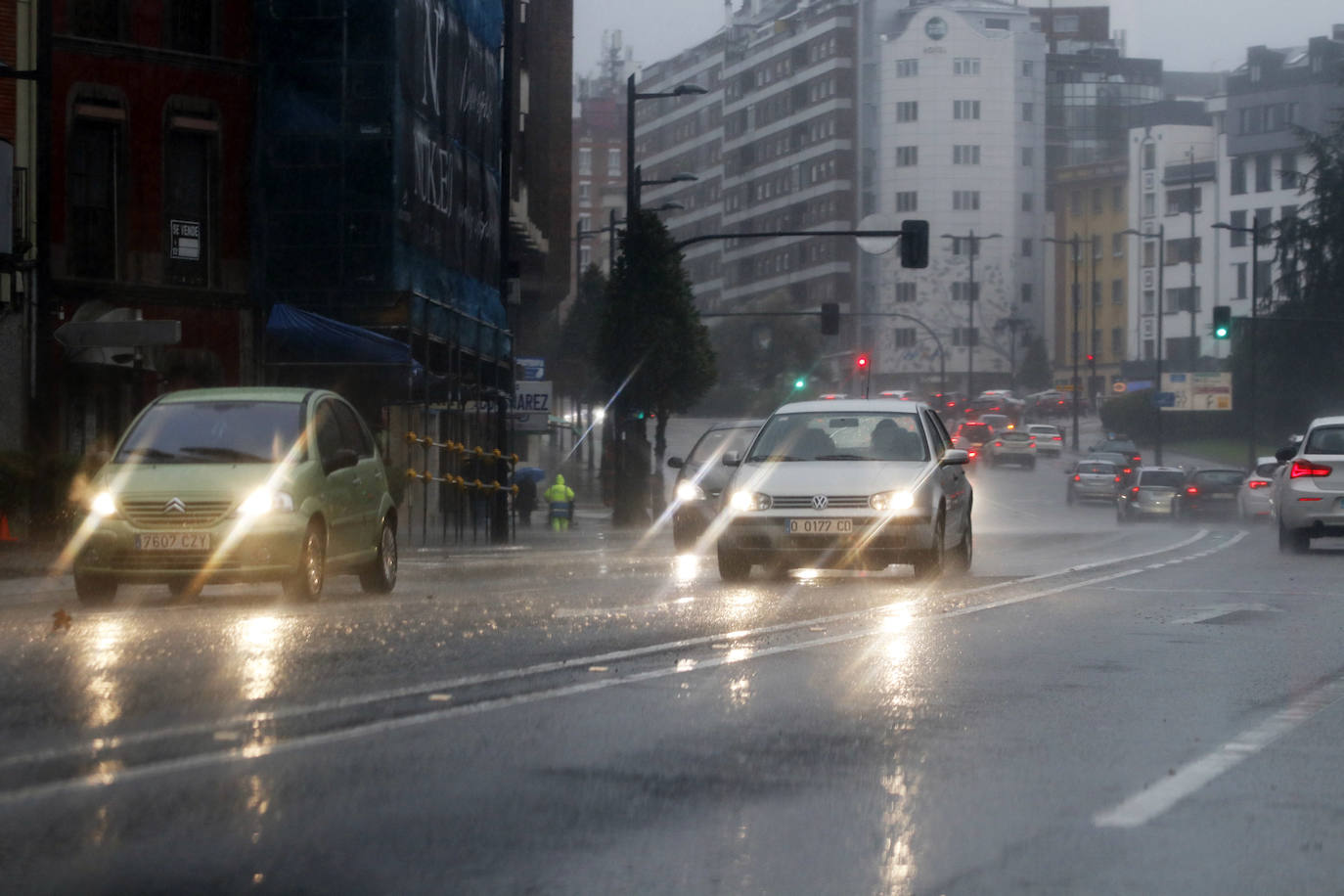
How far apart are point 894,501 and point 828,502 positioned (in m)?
0.55

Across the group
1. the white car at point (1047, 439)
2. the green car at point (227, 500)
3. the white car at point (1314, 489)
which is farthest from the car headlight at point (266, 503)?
the white car at point (1047, 439)

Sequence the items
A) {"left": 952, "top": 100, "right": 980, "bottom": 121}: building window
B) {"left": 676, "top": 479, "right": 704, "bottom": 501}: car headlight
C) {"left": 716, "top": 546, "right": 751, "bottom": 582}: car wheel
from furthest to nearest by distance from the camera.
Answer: {"left": 952, "top": 100, "right": 980, "bottom": 121}: building window
{"left": 676, "top": 479, "right": 704, "bottom": 501}: car headlight
{"left": 716, "top": 546, "right": 751, "bottom": 582}: car wheel

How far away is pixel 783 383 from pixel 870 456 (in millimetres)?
113787

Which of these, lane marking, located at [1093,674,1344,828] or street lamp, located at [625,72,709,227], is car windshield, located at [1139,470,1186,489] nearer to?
street lamp, located at [625,72,709,227]

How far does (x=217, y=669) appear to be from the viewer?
995 cm

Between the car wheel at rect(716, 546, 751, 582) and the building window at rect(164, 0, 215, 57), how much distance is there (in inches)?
715

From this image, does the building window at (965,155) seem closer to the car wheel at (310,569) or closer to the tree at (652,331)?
the tree at (652,331)

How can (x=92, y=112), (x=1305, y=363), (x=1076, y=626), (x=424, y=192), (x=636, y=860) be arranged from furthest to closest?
(x=1305, y=363) < (x=424, y=192) < (x=92, y=112) < (x=1076, y=626) < (x=636, y=860)

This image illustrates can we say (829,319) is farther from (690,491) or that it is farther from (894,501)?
(894,501)

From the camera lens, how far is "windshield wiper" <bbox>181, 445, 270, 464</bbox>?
608 inches

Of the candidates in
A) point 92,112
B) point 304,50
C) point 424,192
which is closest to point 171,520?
point 92,112

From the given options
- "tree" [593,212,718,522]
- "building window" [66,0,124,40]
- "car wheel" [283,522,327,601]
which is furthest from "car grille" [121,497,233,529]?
"tree" [593,212,718,522]

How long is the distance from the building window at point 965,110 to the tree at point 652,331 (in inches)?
4362

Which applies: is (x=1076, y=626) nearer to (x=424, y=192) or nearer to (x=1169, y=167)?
(x=424, y=192)
